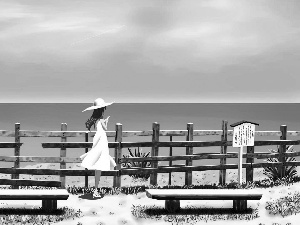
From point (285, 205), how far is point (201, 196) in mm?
2305

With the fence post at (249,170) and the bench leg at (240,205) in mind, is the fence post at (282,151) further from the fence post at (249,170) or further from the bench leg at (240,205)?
the bench leg at (240,205)

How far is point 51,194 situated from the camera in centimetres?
1295

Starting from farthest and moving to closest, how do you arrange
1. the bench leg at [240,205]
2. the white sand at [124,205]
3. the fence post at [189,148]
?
the fence post at [189,148]
the bench leg at [240,205]
the white sand at [124,205]

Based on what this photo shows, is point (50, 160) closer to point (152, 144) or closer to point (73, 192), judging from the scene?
point (73, 192)

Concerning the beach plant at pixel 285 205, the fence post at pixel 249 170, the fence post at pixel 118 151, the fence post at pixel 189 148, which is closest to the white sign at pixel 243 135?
the fence post at pixel 249 170

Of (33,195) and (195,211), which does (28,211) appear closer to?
(33,195)

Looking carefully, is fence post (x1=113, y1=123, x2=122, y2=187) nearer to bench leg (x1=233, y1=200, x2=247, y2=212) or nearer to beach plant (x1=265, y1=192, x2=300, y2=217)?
bench leg (x1=233, y1=200, x2=247, y2=212)

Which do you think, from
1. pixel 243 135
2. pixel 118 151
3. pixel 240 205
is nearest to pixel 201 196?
pixel 240 205

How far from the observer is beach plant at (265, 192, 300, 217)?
1345 cm

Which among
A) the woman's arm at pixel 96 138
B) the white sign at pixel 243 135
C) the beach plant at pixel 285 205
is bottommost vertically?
the beach plant at pixel 285 205

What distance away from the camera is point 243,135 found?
17016mm

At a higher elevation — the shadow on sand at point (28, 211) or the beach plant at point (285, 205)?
the beach plant at point (285, 205)

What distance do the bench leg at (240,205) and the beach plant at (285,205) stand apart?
1.82 ft

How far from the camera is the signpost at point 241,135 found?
16859 millimetres
